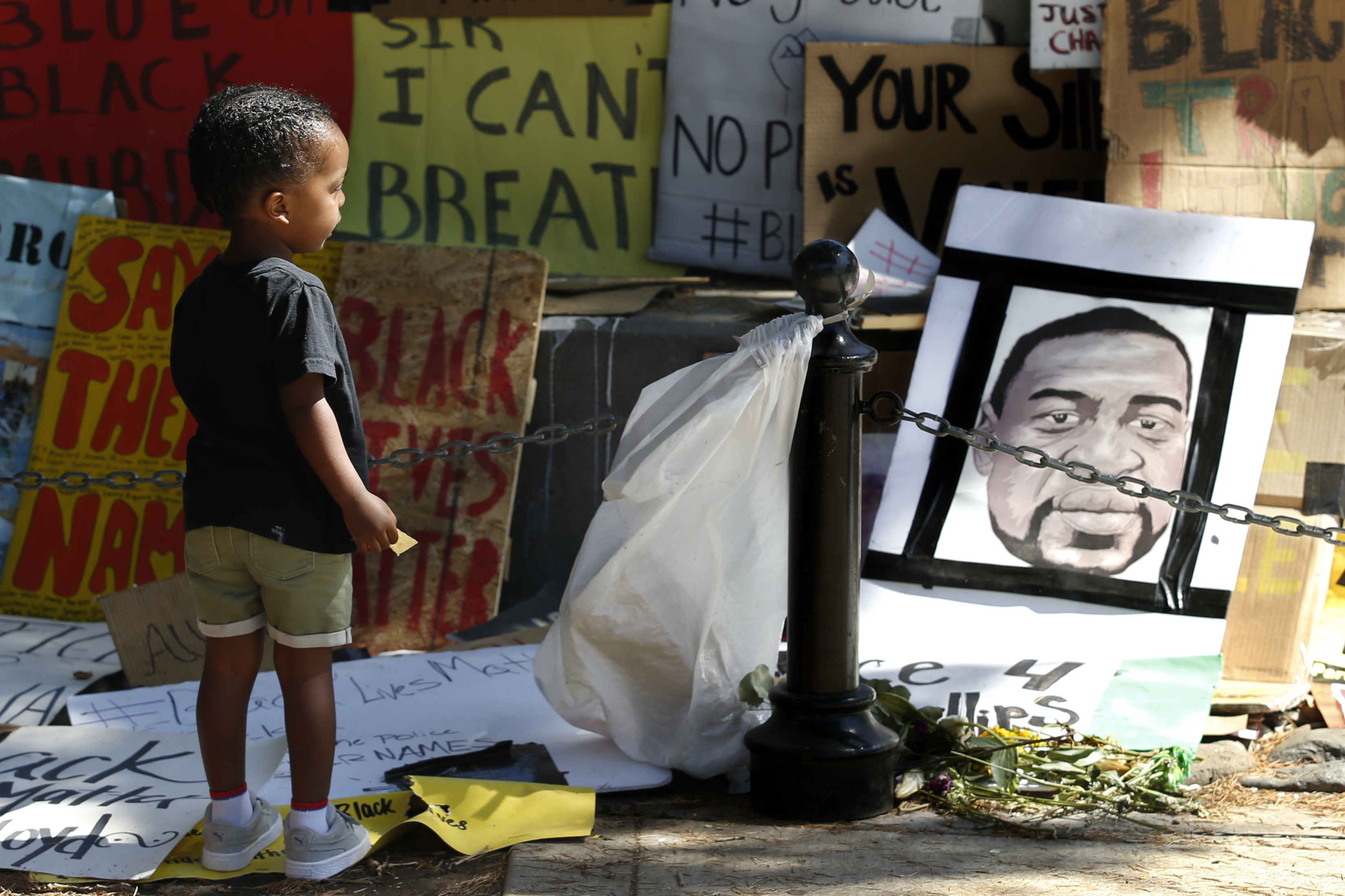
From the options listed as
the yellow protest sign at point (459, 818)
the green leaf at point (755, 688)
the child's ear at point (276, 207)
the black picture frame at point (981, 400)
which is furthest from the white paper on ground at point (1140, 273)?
the child's ear at point (276, 207)

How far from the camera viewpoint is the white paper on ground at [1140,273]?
302 cm

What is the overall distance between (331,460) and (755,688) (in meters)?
1.02

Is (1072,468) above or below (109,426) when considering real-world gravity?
above

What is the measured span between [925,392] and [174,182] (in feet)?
10.2

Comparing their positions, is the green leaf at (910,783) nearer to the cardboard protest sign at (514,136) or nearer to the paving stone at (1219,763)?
the paving stone at (1219,763)

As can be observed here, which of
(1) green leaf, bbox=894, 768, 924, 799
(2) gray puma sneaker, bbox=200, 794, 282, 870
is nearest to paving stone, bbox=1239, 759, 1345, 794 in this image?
(1) green leaf, bbox=894, 768, 924, 799

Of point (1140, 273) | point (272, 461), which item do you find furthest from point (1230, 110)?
point (272, 461)

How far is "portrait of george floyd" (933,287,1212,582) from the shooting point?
10.1 ft

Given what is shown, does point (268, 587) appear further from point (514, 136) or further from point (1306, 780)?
point (514, 136)

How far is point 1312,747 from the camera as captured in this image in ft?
8.91

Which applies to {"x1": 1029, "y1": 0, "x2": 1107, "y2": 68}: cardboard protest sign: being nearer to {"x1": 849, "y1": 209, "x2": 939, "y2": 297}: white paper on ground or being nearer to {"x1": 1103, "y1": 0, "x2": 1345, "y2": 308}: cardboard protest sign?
{"x1": 1103, "y1": 0, "x2": 1345, "y2": 308}: cardboard protest sign

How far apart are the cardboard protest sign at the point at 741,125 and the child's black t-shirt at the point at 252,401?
2684mm

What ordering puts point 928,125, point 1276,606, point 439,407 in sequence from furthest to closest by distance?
point 928,125, point 439,407, point 1276,606

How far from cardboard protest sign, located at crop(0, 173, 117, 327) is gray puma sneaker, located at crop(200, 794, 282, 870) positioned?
2597 mm
